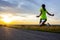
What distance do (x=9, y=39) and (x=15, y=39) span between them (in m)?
0.36

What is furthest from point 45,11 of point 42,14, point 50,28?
point 50,28

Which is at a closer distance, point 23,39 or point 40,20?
point 23,39

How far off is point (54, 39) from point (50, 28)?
6942 mm

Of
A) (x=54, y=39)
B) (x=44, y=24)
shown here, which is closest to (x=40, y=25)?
(x=44, y=24)

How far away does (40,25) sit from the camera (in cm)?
1975

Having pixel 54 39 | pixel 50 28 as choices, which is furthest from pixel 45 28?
pixel 54 39

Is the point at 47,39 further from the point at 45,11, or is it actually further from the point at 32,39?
the point at 45,11

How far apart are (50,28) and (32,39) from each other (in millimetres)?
7182

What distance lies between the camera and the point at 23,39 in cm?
1202

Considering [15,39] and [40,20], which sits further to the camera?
[40,20]

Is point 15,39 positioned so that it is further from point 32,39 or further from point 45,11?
point 45,11

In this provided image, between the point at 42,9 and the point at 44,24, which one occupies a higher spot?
the point at 42,9

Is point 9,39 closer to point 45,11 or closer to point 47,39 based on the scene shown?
point 47,39

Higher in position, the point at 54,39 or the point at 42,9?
the point at 42,9
